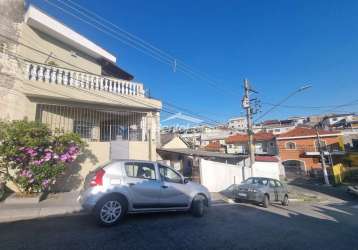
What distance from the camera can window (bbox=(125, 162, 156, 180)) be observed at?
5781 mm

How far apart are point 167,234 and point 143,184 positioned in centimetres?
145

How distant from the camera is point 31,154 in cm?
702

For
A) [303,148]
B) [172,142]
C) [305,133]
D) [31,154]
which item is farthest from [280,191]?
[305,133]

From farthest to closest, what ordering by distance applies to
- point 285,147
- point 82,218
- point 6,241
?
point 285,147 → point 82,218 → point 6,241

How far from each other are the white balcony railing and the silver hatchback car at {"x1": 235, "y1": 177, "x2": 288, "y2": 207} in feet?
25.1

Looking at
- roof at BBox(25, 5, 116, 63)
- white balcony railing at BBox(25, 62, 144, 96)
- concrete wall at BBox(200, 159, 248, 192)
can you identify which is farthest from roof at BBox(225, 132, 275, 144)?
roof at BBox(25, 5, 116, 63)

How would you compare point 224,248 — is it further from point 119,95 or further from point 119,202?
point 119,95

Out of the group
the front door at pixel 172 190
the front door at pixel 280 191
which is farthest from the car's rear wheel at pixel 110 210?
the front door at pixel 280 191

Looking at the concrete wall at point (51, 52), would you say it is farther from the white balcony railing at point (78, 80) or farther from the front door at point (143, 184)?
the front door at point (143, 184)

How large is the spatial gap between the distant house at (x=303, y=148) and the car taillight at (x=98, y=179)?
3424 cm

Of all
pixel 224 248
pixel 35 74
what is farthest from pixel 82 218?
pixel 35 74

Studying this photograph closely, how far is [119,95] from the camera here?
1138 centimetres

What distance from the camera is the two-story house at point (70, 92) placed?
29.3 ft

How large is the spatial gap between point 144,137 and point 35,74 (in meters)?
5.94
